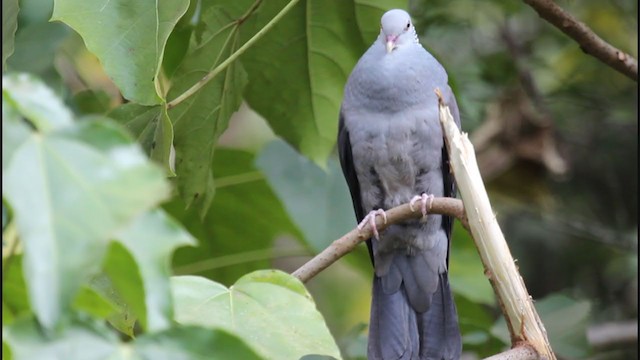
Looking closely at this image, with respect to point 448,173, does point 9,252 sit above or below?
Result: above

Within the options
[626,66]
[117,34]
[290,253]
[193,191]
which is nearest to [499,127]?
[290,253]

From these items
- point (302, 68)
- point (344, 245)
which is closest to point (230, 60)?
point (344, 245)

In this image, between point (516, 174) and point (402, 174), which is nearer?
point (402, 174)

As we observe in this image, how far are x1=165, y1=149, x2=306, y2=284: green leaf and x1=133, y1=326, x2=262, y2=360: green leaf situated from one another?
198cm

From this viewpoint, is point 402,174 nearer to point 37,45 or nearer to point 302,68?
point 302,68

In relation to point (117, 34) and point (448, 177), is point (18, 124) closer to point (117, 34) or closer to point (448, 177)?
point (117, 34)

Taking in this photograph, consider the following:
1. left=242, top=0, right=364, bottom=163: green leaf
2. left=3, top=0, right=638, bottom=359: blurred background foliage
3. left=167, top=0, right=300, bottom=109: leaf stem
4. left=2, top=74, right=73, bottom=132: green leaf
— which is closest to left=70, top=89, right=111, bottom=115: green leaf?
left=3, top=0, right=638, bottom=359: blurred background foliage

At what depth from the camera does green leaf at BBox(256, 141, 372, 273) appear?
285cm

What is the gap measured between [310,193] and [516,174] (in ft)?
3.43

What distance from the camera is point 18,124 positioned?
1006 mm

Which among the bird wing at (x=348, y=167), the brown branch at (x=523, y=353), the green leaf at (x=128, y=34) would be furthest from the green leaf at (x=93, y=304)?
the bird wing at (x=348, y=167)

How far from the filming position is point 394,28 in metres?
2.37

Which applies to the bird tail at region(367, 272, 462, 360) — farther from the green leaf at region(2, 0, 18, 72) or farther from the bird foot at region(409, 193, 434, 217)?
the green leaf at region(2, 0, 18, 72)

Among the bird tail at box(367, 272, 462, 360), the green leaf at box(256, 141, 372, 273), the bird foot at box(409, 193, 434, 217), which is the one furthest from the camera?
the green leaf at box(256, 141, 372, 273)
